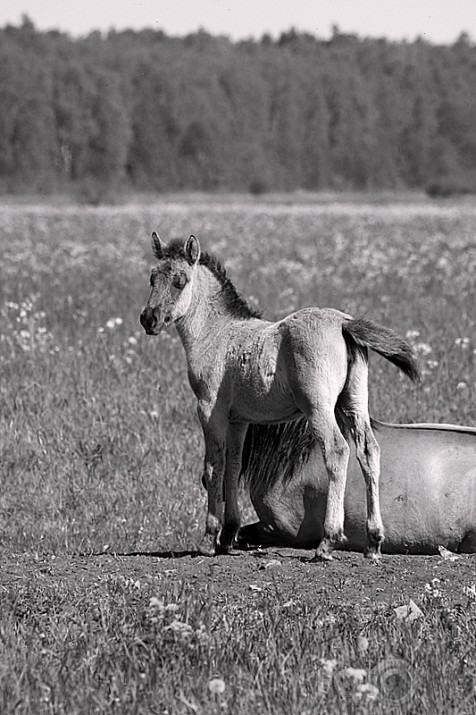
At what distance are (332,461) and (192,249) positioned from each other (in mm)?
1362

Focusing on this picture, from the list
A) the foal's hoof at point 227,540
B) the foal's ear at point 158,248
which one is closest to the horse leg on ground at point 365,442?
Result: the foal's hoof at point 227,540

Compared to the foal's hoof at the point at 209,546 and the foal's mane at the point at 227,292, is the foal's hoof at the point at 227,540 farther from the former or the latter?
the foal's mane at the point at 227,292

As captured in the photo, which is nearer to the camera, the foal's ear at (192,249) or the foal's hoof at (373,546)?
the foal's hoof at (373,546)

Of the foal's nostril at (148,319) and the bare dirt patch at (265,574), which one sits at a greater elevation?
the foal's nostril at (148,319)

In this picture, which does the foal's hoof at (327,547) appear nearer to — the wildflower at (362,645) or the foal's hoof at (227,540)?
the foal's hoof at (227,540)

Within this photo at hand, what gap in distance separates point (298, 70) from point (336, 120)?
21.3 ft

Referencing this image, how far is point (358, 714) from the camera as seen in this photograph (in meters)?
4.58

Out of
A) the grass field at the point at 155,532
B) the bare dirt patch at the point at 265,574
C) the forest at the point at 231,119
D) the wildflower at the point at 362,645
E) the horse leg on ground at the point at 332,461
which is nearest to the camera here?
the grass field at the point at 155,532

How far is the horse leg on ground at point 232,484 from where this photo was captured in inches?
283

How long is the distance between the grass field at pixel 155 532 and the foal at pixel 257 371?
0.44 meters

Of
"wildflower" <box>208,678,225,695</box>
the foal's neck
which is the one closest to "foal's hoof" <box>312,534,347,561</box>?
the foal's neck

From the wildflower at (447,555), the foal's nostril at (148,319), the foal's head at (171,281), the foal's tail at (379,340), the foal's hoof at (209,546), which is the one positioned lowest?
the wildflower at (447,555)

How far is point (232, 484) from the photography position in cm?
719

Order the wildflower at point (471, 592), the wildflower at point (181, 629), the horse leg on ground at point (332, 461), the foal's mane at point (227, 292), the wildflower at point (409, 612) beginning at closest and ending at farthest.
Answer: the wildflower at point (181, 629) → the wildflower at point (409, 612) → the wildflower at point (471, 592) → the horse leg on ground at point (332, 461) → the foal's mane at point (227, 292)
